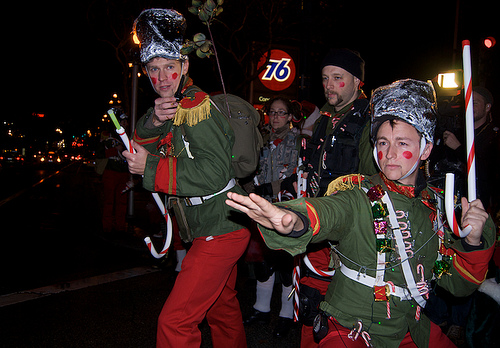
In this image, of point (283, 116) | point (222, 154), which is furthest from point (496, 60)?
point (222, 154)

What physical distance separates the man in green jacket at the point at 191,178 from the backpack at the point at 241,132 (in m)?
0.07

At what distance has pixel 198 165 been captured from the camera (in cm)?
265

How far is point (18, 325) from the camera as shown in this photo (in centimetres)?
429

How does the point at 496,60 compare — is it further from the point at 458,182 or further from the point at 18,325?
the point at 18,325

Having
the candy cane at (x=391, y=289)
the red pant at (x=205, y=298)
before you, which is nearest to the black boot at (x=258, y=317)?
the red pant at (x=205, y=298)

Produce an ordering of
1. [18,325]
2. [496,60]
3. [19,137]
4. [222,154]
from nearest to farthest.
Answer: [222,154] < [18,325] < [496,60] < [19,137]

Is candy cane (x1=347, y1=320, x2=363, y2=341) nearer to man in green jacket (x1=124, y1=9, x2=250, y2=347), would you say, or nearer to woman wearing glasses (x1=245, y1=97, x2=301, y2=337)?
man in green jacket (x1=124, y1=9, x2=250, y2=347)

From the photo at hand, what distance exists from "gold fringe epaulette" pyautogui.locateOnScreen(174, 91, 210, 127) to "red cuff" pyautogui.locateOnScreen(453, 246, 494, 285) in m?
1.83

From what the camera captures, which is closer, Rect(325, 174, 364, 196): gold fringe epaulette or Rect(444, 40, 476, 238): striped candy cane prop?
Rect(444, 40, 476, 238): striped candy cane prop

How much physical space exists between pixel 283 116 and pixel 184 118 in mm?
2692

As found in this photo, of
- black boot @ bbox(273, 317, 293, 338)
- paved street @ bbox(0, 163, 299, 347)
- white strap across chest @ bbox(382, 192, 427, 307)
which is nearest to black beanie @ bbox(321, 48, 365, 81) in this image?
white strap across chest @ bbox(382, 192, 427, 307)

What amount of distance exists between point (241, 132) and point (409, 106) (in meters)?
1.18

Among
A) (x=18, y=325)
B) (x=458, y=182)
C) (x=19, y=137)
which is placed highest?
(x=458, y=182)

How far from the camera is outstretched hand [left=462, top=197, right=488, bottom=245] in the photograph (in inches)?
82.7
